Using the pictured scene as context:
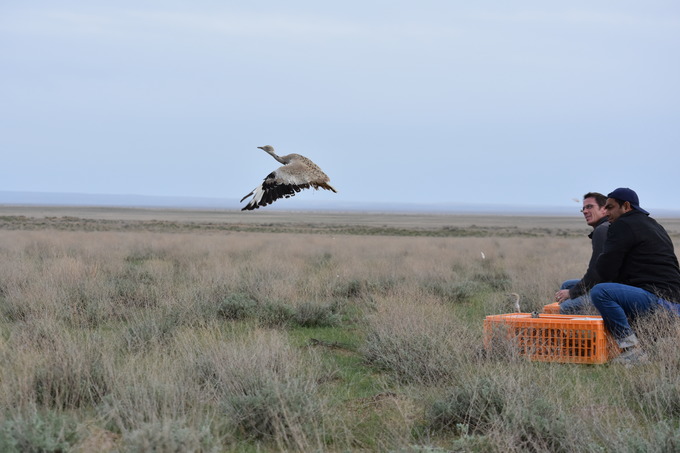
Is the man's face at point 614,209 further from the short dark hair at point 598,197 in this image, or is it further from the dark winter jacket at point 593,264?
the short dark hair at point 598,197

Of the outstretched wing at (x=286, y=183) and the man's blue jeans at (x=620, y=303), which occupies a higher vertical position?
the outstretched wing at (x=286, y=183)

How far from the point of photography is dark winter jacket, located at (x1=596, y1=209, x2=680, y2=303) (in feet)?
21.7

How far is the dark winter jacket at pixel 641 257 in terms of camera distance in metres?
6.61

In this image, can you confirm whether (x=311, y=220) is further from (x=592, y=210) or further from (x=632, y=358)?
(x=632, y=358)

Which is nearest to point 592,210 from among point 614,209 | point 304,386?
point 614,209

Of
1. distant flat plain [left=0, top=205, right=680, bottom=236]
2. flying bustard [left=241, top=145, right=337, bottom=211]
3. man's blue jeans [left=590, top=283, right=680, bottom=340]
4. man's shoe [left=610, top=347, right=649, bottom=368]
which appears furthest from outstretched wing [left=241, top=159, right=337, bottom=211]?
distant flat plain [left=0, top=205, right=680, bottom=236]

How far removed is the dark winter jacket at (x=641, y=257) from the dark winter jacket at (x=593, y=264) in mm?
472

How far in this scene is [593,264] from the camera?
7.57m

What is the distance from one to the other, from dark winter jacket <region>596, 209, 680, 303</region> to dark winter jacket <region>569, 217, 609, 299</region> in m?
0.47

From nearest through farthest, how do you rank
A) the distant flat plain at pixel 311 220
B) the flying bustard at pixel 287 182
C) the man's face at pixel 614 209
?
the man's face at pixel 614 209 → the flying bustard at pixel 287 182 → the distant flat plain at pixel 311 220

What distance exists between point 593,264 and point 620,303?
0.90 m

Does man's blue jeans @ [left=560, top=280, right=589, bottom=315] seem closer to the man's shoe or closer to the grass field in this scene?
the grass field

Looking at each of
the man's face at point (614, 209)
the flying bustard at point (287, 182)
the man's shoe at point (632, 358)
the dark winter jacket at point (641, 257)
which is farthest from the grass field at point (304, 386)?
the flying bustard at point (287, 182)

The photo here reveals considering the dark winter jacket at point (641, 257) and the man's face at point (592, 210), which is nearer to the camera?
the dark winter jacket at point (641, 257)
